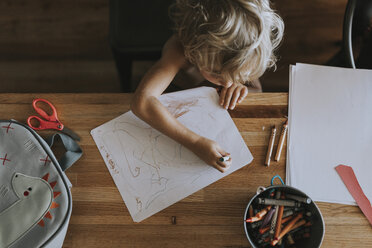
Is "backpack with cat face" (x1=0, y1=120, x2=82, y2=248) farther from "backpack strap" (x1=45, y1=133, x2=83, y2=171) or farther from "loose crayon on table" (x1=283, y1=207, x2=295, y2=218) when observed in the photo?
"loose crayon on table" (x1=283, y1=207, x2=295, y2=218)

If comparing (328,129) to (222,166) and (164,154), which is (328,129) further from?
(164,154)

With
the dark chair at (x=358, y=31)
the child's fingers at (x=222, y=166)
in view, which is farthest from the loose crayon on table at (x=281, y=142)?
the dark chair at (x=358, y=31)

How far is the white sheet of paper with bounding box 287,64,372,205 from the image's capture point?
0.66 metres

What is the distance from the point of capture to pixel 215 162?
66cm

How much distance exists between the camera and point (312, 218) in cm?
59

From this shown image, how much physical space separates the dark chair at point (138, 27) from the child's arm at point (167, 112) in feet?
0.50

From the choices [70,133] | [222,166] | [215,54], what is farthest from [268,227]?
[70,133]

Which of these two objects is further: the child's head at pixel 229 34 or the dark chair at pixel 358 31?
the dark chair at pixel 358 31

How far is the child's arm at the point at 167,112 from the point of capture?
0.67 meters

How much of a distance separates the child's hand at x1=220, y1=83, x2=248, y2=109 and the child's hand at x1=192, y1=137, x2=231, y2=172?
10cm

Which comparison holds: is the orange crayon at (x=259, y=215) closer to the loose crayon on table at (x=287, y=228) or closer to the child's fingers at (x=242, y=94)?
the loose crayon on table at (x=287, y=228)

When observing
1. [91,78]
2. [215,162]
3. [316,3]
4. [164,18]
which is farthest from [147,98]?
[316,3]

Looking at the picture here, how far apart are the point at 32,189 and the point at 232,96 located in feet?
1.61

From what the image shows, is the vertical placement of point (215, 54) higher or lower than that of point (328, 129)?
higher
